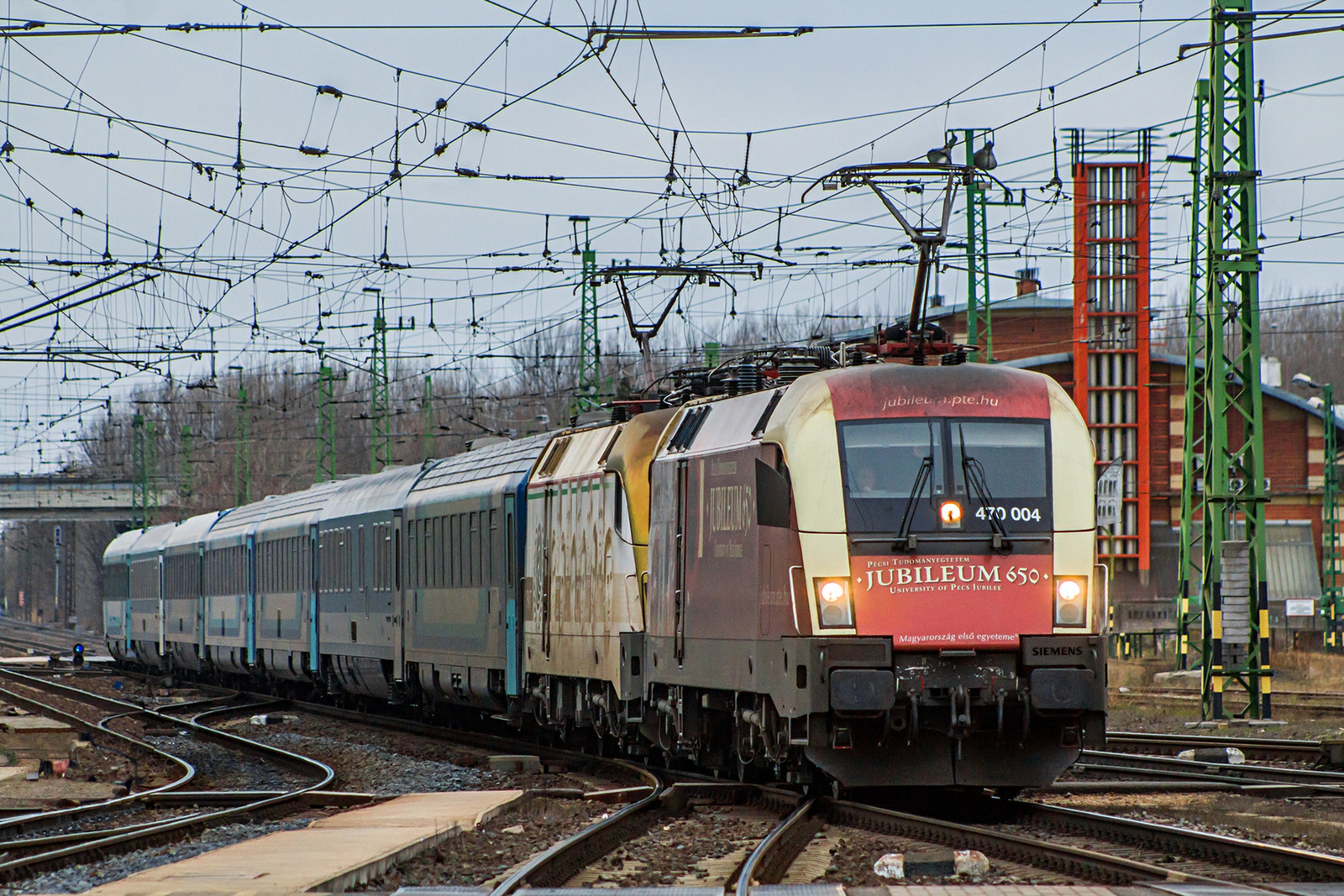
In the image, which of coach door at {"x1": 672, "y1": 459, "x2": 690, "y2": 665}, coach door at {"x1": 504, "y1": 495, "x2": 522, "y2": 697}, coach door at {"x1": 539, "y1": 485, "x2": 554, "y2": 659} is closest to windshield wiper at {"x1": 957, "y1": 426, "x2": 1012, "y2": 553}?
coach door at {"x1": 672, "y1": 459, "x2": 690, "y2": 665}

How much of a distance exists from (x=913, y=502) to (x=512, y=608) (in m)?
9.83

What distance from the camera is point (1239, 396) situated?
2238 cm

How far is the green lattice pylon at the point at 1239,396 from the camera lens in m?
21.8

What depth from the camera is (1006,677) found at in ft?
40.8

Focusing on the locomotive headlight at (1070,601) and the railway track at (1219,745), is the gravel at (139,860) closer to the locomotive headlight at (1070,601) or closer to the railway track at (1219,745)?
the locomotive headlight at (1070,601)

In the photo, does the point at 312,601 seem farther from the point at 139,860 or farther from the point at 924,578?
the point at 924,578

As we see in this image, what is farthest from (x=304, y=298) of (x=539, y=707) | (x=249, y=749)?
(x=539, y=707)

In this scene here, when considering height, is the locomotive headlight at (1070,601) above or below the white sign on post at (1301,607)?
above

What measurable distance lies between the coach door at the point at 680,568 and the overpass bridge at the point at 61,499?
272 feet

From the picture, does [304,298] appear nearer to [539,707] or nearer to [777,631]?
[539,707]

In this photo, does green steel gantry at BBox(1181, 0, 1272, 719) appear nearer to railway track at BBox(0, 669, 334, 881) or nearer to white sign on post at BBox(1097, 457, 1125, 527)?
railway track at BBox(0, 669, 334, 881)

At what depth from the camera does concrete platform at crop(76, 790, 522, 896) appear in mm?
9453

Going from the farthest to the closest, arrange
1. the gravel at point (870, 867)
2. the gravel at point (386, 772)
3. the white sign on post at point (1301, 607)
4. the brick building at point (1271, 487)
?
the brick building at point (1271, 487)
the white sign on post at point (1301, 607)
the gravel at point (386, 772)
the gravel at point (870, 867)

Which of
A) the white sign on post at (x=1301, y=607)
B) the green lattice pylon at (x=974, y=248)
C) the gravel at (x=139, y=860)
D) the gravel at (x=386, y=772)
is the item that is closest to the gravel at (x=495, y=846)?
the gravel at (x=139, y=860)
